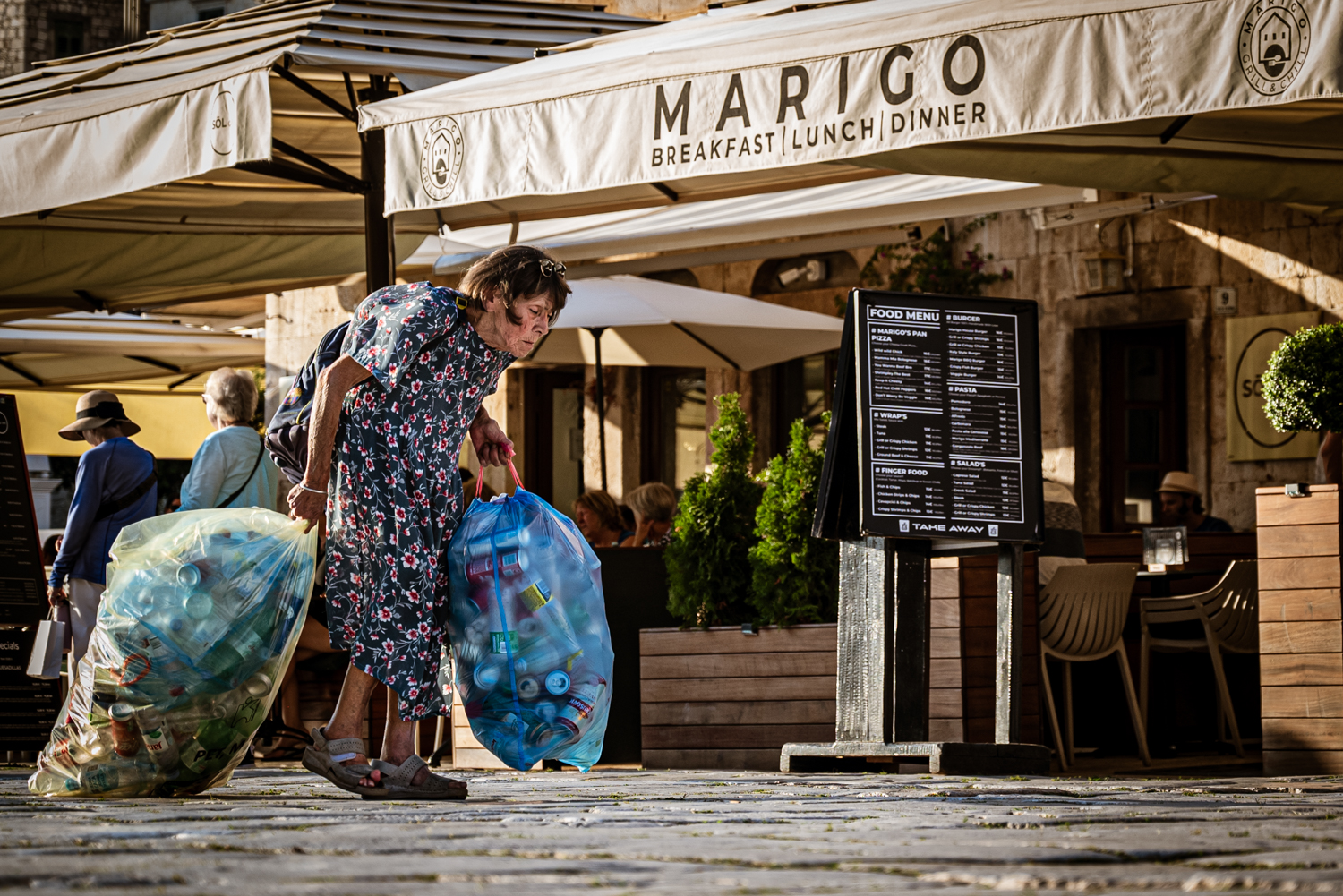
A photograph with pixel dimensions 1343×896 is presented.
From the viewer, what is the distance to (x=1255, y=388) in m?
11.5

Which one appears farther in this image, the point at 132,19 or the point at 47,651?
the point at 132,19

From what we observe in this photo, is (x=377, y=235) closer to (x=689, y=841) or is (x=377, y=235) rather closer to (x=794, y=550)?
(x=794, y=550)

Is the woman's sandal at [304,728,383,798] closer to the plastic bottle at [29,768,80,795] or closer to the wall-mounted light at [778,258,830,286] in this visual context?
the plastic bottle at [29,768,80,795]

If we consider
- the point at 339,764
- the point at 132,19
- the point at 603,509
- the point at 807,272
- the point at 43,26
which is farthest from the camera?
the point at 43,26

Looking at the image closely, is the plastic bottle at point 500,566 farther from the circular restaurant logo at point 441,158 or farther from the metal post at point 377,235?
the metal post at point 377,235

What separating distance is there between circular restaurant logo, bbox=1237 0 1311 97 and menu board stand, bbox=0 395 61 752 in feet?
17.4

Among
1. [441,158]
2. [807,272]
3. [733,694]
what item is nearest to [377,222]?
[441,158]

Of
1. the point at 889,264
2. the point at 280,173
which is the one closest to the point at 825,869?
the point at 280,173

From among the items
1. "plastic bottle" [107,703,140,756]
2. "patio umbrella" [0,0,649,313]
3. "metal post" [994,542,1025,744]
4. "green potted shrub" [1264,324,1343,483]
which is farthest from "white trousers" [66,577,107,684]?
"green potted shrub" [1264,324,1343,483]

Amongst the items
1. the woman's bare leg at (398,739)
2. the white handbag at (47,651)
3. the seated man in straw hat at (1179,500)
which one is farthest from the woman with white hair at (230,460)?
the seated man in straw hat at (1179,500)

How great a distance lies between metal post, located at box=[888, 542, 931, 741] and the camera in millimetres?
6016

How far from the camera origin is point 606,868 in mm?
2674

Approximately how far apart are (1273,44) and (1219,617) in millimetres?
4252

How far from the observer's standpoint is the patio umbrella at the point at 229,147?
6.25 metres
